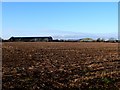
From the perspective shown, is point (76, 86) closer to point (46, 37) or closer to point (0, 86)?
point (0, 86)

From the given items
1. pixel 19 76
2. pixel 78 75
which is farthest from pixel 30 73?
pixel 78 75

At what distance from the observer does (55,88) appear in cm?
1104

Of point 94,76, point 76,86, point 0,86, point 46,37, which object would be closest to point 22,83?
point 0,86

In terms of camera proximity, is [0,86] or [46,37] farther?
[46,37]

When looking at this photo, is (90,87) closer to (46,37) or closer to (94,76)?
(94,76)

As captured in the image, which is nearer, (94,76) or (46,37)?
(94,76)

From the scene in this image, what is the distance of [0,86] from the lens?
1146cm

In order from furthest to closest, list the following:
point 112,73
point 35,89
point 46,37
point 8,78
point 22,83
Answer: point 46,37 < point 112,73 < point 8,78 < point 22,83 < point 35,89

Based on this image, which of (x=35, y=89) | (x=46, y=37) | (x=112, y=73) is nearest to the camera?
(x=35, y=89)

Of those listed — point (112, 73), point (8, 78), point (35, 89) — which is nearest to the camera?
point (35, 89)

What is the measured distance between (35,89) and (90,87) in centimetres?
202

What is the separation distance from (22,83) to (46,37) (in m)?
115

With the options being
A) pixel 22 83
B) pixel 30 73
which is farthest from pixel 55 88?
pixel 30 73

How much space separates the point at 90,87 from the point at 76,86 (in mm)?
576
